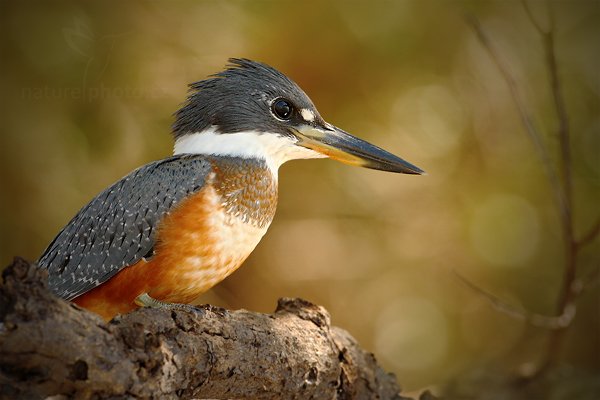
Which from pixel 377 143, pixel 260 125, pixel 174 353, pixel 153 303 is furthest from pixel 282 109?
pixel 377 143

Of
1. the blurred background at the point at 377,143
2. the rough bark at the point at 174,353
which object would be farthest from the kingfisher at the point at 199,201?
the blurred background at the point at 377,143

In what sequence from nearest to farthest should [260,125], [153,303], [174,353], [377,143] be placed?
[174,353]
[153,303]
[260,125]
[377,143]

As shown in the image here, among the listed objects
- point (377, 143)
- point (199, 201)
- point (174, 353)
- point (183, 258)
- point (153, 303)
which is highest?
point (377, 143)

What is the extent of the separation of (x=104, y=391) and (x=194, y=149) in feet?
3.21

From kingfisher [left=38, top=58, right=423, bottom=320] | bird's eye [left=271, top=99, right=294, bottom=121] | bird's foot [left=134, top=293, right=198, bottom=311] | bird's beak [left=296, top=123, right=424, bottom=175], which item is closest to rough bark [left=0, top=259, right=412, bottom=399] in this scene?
bird's foot [left=134, top=293, right=198, bottom=311]

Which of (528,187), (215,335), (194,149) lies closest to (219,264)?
(215,335)

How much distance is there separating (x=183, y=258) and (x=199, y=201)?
17cm

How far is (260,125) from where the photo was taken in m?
2.36

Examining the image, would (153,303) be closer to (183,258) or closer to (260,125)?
(183,258)

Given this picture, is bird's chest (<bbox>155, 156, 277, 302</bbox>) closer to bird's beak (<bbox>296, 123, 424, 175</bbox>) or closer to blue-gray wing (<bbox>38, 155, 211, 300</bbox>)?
blue-gray wing (<bbox>38, 155, 211, 300</bbox>)

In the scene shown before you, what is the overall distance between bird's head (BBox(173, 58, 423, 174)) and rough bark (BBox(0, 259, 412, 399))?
1.73ft

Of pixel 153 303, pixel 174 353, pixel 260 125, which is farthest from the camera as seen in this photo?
pixel 260 125

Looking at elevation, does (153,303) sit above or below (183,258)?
below

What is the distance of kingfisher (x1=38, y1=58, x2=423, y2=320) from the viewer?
212 centimetres
